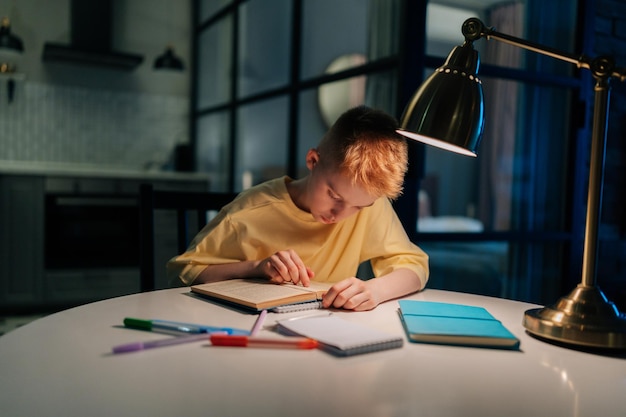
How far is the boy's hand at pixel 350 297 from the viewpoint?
963 millimetres

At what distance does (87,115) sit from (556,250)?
350 cm

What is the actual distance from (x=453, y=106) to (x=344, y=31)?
6.97 feet

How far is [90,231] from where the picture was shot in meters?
3.73

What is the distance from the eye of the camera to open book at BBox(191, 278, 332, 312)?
36.9 inches

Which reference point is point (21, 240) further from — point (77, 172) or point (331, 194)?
point (331, 194)

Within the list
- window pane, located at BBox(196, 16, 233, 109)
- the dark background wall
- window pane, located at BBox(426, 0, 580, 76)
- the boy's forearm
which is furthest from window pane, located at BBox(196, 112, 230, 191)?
the boy's forearm

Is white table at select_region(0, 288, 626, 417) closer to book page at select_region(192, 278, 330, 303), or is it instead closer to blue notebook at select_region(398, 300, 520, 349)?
blue notebook at select_region(398, 300, 520, 349)

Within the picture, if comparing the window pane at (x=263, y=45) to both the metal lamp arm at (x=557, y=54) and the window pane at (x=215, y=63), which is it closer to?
the window pane at (x=215, y=63)

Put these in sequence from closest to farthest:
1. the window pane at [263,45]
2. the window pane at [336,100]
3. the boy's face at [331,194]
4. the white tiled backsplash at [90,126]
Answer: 1. the boy's face at [331,194]
2. the window pane at [336,100]
3. the window pane at [263,45]
4. the white tiled backsplash at [90,126]

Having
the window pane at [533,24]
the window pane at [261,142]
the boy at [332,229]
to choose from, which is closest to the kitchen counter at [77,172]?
the window pane at [261,142]

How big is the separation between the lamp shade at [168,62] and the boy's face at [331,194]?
10.5 feet

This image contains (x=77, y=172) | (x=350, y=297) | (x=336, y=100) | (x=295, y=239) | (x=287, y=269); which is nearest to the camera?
(x=350, y=297)

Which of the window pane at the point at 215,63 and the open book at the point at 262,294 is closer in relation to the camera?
the open book at the point at 262,294

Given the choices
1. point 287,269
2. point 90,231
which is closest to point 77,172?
point 90,231
